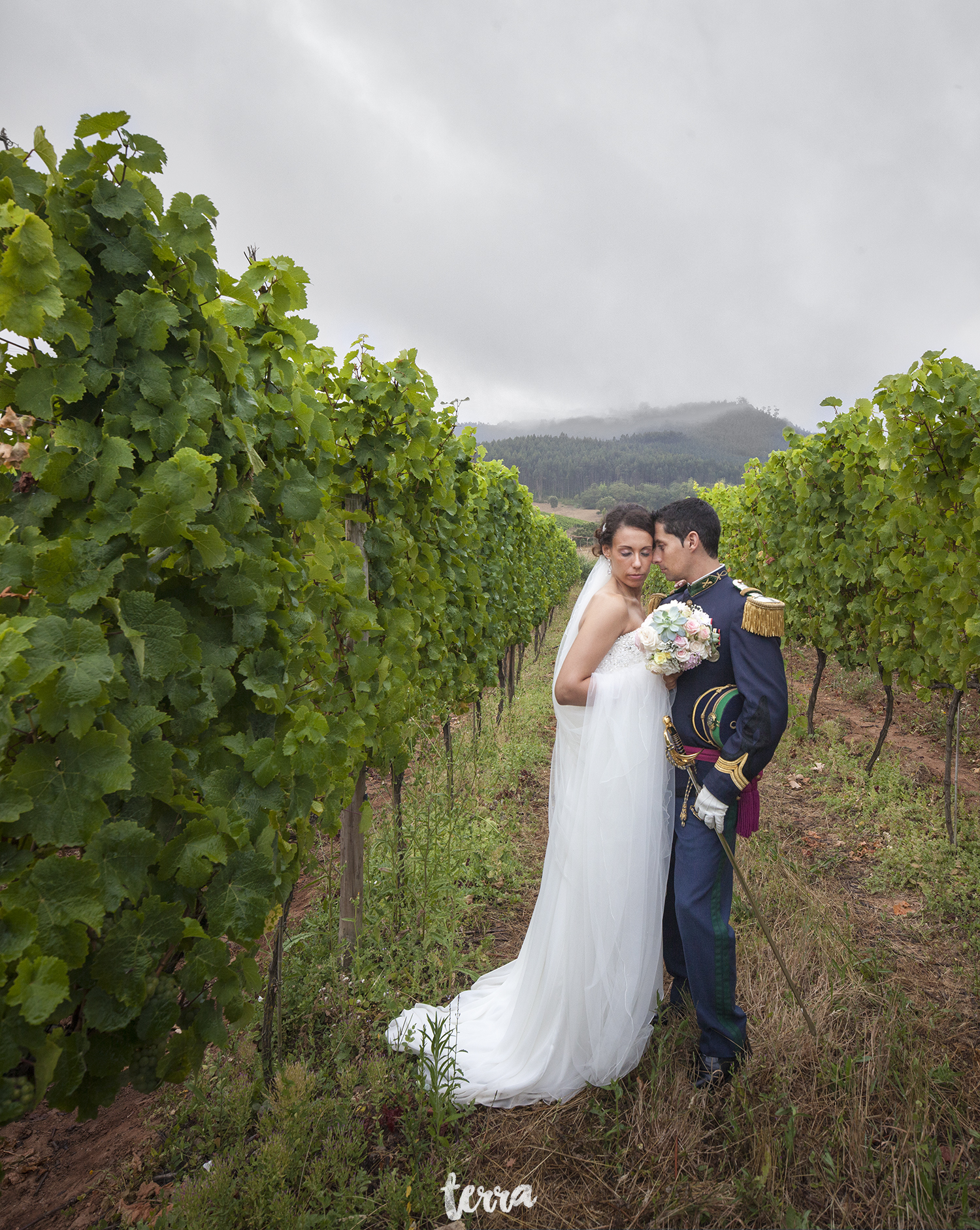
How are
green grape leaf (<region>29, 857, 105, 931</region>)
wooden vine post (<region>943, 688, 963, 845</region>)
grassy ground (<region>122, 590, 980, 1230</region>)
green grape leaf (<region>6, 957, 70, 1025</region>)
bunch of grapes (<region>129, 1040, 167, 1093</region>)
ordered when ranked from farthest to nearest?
wooden vine post (<region>943, 688, 963, 845</region>) < grassy ground (<region>122, 590, 980, 1230</region>) < bunch of grapes (<region>129, 1040, 167, 1093</region>) < green grape leaf (<region>29, 857, 105, 931</region>) < green grape leaf (<region>6, 957, 70, 1025</region>)

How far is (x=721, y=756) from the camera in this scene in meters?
2.36

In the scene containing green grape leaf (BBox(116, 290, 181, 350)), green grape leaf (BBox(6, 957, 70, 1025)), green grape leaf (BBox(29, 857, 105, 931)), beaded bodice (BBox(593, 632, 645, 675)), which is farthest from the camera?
beaded bodice (BBox(593, 632, 645, 675))

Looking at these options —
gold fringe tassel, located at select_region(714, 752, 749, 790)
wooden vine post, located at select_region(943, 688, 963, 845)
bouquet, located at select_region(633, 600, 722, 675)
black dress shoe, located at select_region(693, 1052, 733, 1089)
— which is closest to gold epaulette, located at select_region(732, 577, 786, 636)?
bouquet, located at select_region(633, 600, 722, 675)

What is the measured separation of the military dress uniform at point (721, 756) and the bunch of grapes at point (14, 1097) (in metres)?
1.98

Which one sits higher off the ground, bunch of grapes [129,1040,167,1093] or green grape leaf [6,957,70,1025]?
green grape leaf [6,957,70,1025]

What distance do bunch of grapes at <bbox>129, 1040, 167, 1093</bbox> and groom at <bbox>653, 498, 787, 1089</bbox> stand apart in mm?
1746

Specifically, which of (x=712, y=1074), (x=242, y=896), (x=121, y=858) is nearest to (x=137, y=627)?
(x=121, y=858)

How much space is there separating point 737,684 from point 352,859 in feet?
6.91

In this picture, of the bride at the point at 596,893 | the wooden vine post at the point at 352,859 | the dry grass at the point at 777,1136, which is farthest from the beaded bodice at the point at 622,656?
the dry grass at the point at 777,1136

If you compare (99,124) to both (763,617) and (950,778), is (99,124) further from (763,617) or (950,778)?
(950,778)

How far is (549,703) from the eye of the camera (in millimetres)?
9250

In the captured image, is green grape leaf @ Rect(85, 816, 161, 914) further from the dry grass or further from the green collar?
the green collar

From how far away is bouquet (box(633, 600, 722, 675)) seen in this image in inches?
92.2

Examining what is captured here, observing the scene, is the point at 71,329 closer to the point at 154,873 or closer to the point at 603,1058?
the point at 154,873
